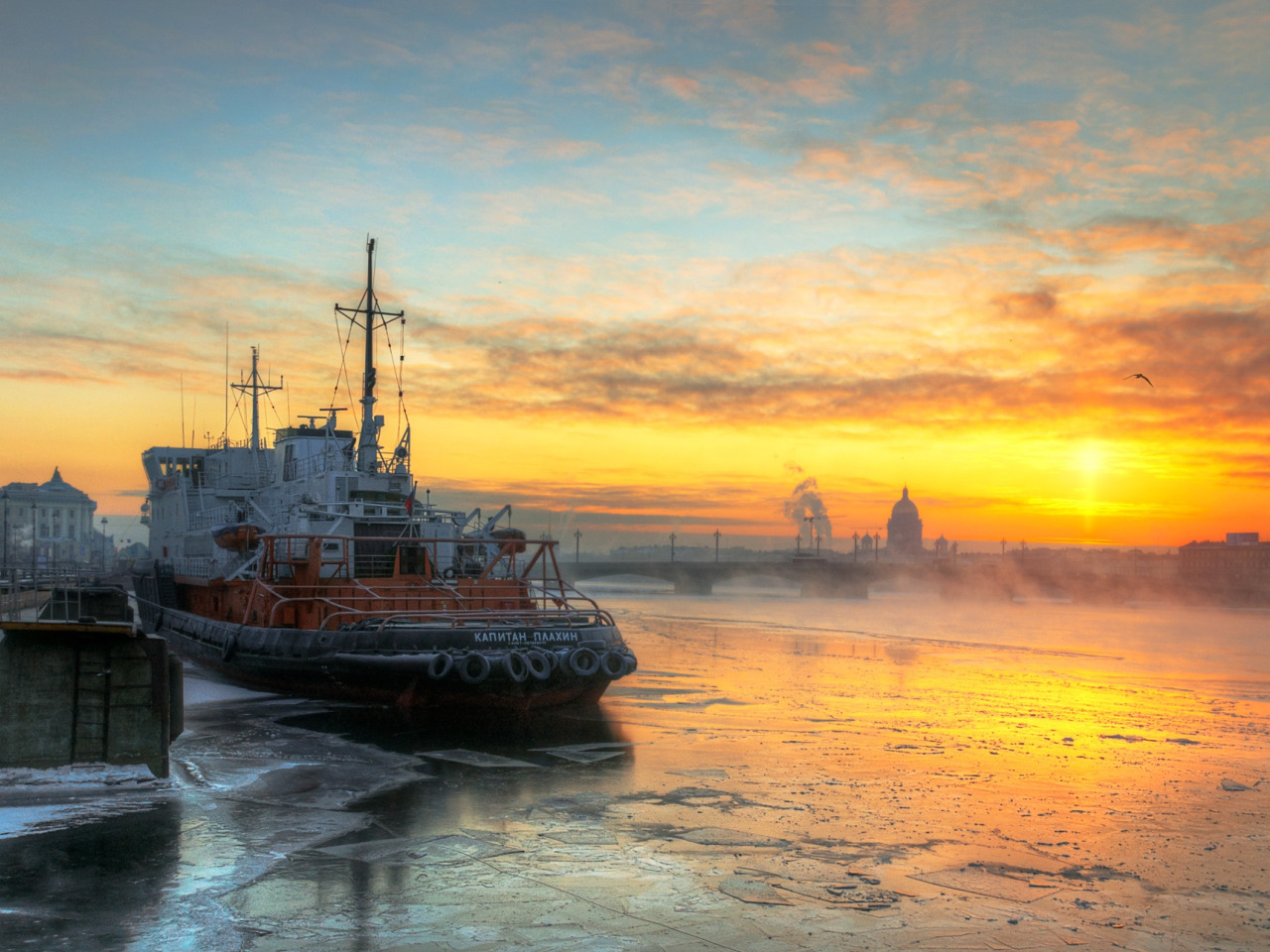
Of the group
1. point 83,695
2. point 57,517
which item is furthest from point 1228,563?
point 57,517

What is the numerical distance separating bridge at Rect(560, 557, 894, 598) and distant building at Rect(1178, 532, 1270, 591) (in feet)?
116

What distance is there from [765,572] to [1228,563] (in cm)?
7143

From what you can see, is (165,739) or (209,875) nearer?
(209,875)

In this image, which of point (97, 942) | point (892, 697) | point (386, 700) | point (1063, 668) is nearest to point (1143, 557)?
point (1063, 668)

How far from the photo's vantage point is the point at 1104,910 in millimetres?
10094

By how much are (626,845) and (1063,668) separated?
29.5 meters

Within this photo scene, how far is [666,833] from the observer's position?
12719 mm

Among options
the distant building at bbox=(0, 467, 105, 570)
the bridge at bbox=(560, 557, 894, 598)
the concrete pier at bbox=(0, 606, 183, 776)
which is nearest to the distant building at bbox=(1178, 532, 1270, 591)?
the bridge at bbox=(560, 557, 894, 598)

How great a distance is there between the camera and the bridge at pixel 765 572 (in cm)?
12075

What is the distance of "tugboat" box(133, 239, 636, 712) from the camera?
21484 millimetres

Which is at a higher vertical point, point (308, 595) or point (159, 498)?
point (159, 498)

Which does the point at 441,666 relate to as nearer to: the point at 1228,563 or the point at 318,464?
the point at 318,464

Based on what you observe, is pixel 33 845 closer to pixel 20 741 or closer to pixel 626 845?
pixel 20 741

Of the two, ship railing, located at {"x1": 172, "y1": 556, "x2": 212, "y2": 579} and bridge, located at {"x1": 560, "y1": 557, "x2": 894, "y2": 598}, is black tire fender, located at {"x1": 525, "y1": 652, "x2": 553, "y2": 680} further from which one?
bridge, located at {"x1": 560, "y1": 557, "x2": 894, "y2": 598}
